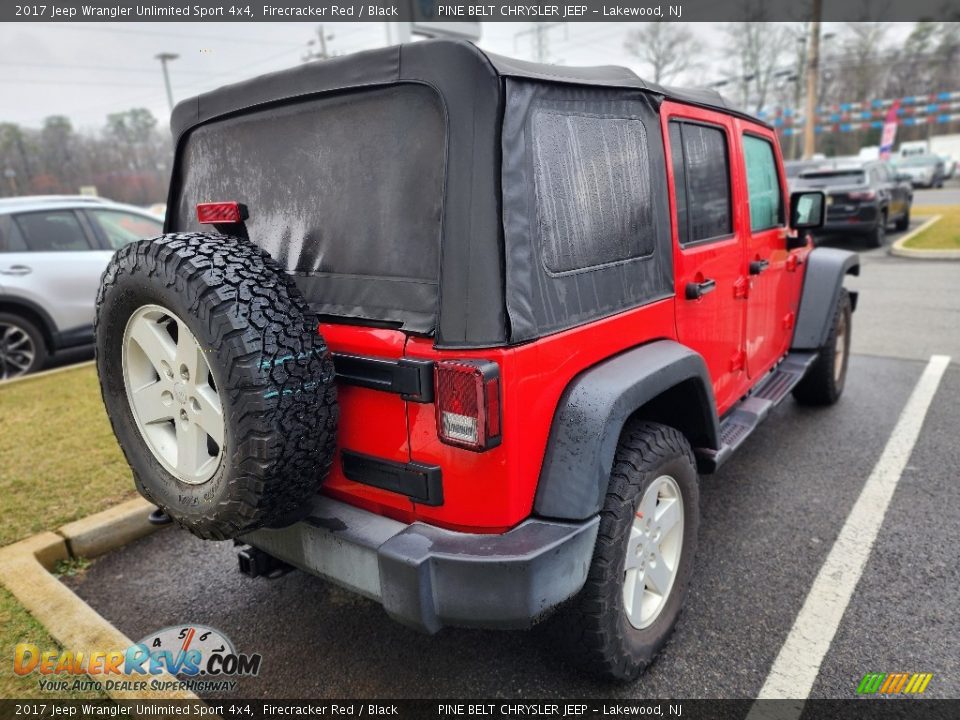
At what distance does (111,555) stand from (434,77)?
111 inches

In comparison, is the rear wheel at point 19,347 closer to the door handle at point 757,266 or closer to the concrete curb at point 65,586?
the concrete curb at point 65,586

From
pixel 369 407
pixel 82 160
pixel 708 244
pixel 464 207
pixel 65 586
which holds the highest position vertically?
pixel 82 160

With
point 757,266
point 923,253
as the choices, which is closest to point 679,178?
point 757,266

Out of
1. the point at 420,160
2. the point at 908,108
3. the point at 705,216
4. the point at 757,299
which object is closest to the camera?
the point at 420,160

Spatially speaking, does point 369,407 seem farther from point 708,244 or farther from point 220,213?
point 708,244

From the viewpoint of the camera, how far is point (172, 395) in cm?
205

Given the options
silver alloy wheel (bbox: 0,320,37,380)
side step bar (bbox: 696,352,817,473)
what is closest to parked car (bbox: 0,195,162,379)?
silver alloy wheel (bbox: 0,320,37,380)

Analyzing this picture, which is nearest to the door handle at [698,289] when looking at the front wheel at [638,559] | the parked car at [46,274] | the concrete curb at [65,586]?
the front wheel at [638,559]

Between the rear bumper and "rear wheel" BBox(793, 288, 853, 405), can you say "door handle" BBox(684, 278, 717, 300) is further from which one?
"rear wheel" BBox(793, 288, 853, 405)

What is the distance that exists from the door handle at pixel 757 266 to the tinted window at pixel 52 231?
21.0 feet

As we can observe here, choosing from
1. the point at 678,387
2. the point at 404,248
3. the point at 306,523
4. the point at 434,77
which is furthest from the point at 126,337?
the point at 678,387

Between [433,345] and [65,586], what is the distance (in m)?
2.12

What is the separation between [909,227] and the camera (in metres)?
15.8

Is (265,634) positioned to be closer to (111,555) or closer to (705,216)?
(111,555)
